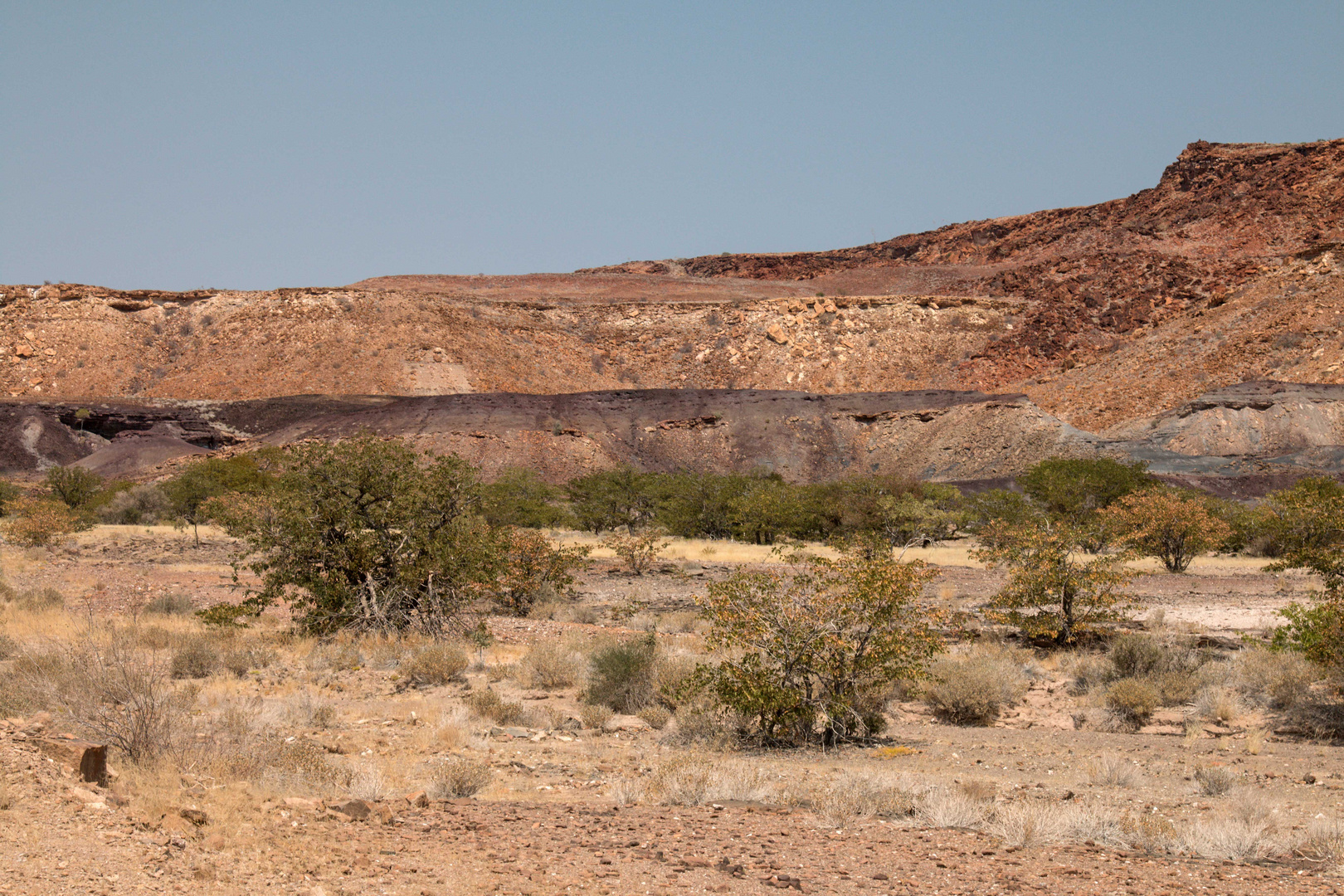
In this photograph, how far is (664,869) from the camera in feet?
17.7

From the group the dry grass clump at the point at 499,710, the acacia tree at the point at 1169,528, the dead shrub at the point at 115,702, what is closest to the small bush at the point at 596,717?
the dry grass clump at the point at 499,710

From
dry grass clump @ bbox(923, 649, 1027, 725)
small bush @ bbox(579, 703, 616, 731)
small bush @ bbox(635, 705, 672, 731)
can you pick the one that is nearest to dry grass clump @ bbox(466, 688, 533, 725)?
small bush @ bbox(579, 703, 616, 731)

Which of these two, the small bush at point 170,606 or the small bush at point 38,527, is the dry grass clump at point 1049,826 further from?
the small bush at point 38,527

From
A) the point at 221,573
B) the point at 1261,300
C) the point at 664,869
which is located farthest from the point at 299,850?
the point at 1261,300

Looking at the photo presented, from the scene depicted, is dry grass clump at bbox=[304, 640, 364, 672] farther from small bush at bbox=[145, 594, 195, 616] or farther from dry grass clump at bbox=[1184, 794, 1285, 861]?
dry grass clump at bbox=[1184, 794, 1285, 861]

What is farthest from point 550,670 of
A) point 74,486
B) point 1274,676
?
point 74,486

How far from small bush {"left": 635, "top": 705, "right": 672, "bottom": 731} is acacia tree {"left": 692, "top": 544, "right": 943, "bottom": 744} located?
484 millimetres

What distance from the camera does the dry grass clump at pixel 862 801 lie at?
6422mm

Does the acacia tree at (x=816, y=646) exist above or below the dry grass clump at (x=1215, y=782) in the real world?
above

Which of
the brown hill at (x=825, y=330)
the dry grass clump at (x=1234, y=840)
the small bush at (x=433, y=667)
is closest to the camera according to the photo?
the dry grass clump at (x=1234, y=840)

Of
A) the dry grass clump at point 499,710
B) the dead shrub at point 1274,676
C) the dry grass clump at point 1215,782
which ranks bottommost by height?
the dead shrub at point 1274,676

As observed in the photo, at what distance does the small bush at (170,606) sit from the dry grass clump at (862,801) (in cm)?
1192

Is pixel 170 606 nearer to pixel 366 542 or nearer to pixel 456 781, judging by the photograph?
pixel 366 542

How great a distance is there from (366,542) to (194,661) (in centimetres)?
337
